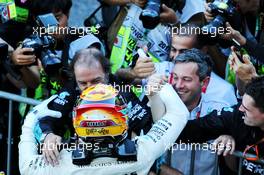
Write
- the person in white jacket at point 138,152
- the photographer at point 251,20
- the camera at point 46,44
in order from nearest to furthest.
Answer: the person in white jacket at point 138,152
the camera at point 46,44
the photographer at point 251,20

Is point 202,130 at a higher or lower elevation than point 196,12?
lower

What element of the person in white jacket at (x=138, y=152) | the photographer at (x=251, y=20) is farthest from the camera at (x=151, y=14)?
the person in white jacket at (x=138, y=152)

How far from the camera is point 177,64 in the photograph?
152 inches

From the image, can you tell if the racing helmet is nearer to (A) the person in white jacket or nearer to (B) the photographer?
(A) the person in white jacket

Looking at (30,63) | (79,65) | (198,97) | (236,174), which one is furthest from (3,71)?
(236,174)

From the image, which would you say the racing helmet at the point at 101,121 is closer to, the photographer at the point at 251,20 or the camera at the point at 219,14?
the camera at the point at 219,14

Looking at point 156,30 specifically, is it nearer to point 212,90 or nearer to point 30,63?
point 212,90

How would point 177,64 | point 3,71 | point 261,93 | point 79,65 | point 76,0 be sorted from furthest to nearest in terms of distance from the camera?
point 76,0, point 3,71, point 177,64, point 79,65, point 261,93

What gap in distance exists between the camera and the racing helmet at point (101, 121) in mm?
2904

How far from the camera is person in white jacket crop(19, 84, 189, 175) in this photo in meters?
3.06

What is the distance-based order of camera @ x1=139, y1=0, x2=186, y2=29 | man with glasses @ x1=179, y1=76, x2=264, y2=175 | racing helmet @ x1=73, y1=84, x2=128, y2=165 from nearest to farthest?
1. racing helmet @ x1=73, y1=84, x2=128, y2=165
2. man with glasses @ x1=179, y1=76, x2=264, y2=175
3. camera @ x1=139, y1=0, x2=186, y2=29

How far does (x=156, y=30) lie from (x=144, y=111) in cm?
96

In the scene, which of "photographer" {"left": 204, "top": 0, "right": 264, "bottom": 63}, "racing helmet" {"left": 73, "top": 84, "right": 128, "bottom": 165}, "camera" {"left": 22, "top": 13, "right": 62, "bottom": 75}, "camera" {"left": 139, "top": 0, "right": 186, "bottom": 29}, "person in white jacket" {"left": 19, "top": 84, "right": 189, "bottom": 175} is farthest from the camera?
"photographer" {"left": 204, "top": 0, "right": 264, "bottom": 63}

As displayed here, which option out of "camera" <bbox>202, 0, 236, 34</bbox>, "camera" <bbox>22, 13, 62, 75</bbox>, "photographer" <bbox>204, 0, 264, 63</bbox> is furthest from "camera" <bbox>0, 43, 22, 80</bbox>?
"photographer" <bbox>204, 0, 264, 63</bbox>
